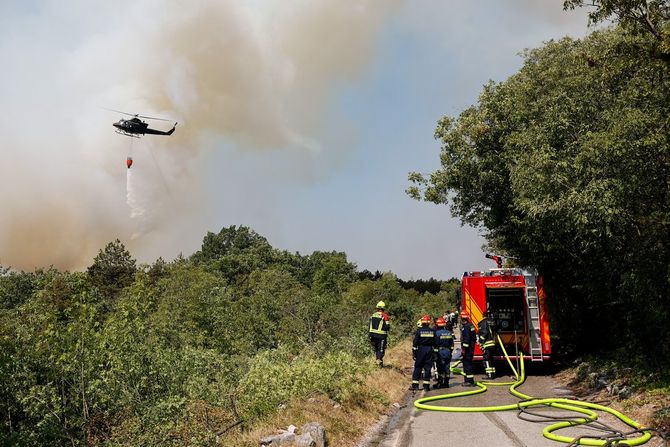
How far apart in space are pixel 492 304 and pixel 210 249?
305 feet

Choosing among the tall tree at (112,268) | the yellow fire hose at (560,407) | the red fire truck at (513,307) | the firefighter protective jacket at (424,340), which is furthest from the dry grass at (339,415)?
the tall tree at (112,268)

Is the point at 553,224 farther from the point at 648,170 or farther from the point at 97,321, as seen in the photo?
the point at 97,321

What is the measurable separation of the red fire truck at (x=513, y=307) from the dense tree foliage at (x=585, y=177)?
1.39 m

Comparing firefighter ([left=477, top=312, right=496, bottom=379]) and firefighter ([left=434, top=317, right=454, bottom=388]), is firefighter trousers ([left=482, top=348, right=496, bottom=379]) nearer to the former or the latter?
firefighter ([left=477, top=312, right=496, bottom=379])

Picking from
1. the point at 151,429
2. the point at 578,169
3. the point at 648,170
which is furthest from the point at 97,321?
the point at 648,170

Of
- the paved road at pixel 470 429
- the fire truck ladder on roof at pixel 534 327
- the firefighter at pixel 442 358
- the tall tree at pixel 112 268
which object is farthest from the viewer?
the tall tree at pixel 112 268

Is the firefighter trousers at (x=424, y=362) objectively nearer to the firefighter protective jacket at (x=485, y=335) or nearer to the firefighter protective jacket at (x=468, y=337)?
the firefighter protective jacket at (x=468, y=337)

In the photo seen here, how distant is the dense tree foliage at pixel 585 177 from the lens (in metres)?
10.9

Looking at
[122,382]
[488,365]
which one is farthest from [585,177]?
[122,382]

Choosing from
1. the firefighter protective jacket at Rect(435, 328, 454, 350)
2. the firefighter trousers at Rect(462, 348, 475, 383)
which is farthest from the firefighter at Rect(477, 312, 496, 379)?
the firefighter protective jacket at Rect(435, 328, 454, 350)

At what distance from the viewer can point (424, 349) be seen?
14.1 meters

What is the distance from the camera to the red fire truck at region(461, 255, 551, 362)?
16.5m

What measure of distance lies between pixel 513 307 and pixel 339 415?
9.38 meters

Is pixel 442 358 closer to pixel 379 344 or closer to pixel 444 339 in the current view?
pixel 444 339
